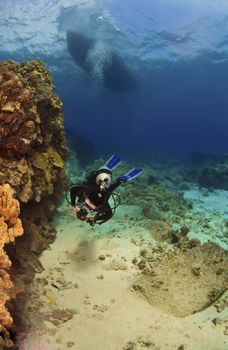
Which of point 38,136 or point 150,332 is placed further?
point 38,136

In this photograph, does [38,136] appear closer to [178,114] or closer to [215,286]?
[215,286]

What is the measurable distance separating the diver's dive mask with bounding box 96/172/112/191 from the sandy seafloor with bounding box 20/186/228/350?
2.31 metres

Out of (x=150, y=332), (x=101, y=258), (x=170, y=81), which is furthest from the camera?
(x=170, y=81)

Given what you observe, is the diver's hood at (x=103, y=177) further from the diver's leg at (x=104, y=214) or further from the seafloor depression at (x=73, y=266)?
the seafloor depression at (x=73, y=266)

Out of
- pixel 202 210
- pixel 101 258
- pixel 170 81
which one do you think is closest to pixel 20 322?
pixel 101 258

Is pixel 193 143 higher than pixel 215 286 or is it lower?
lower

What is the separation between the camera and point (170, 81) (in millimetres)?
49281

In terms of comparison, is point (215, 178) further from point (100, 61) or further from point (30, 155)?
point (100, 61)

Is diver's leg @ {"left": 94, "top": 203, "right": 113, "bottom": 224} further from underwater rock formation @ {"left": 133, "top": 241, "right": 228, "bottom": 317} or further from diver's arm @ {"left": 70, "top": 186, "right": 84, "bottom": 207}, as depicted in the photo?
underwater rock formation @ {"left": 133, "top": 241, "right": 228, "bottom": 317}

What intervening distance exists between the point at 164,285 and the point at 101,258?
1558mm

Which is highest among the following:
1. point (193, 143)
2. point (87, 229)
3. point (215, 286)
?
point (215, 286)

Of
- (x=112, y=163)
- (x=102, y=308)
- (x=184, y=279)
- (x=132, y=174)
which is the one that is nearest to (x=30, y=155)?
(x=112, y=163)

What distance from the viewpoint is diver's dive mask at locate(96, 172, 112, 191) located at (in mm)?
5676

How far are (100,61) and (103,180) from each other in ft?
103
